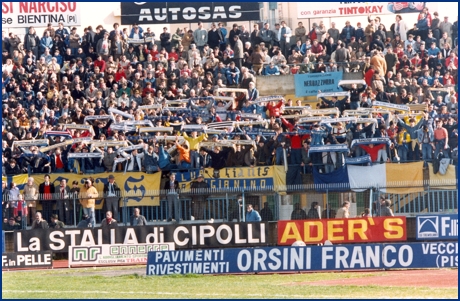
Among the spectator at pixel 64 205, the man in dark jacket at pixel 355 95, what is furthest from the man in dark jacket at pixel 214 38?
the spectator at pixel 64 205

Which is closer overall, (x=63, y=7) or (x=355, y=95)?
(x=355, y=95)

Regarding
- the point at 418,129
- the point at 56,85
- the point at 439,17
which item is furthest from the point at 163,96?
the point at 439,17

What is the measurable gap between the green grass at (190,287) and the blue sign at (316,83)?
12.1 metres

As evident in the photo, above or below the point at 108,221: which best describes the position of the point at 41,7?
above

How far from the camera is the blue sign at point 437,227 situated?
73.3 ft

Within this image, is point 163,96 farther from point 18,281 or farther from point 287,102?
point 18,281

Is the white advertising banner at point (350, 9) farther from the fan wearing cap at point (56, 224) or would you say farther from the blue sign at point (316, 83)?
the fan wearing cap at point (56, 224)

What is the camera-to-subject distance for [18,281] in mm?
20078

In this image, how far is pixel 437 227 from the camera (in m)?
22.9

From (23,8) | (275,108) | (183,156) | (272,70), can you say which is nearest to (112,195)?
(183,156)

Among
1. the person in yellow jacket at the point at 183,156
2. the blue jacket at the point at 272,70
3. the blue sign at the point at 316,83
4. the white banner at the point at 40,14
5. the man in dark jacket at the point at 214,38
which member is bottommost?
the person in yellow jacket at the point at 183,156

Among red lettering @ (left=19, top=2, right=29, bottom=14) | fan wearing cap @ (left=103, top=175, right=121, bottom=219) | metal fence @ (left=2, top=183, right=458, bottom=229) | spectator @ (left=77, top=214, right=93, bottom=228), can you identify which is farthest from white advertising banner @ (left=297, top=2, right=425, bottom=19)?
spectator @ (left=77, top=214, right=93, bottom=228)

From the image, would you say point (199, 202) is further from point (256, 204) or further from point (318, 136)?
point (318, 136)

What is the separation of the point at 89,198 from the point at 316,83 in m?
9.66
